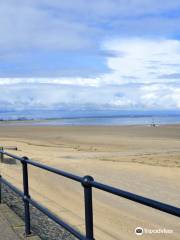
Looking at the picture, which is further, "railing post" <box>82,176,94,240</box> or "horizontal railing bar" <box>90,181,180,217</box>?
"railing post" <box>82,176,94,240</box>

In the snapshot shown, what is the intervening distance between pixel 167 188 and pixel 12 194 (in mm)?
4775

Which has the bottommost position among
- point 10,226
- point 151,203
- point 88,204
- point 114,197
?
point 114,197

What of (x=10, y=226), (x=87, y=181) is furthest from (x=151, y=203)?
(x=10, y=226)

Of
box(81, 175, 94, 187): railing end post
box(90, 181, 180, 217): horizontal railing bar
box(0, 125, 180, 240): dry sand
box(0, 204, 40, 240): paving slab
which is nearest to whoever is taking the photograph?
box(90, 181, 180, 217): horizontal railing bar

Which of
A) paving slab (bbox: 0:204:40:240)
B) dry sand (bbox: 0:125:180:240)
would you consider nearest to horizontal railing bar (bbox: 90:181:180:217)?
paving slab (bbox: 0:204:40:240)

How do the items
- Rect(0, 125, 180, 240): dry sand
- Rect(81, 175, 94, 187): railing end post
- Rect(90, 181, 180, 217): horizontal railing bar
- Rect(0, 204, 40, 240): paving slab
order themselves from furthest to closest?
Rect(0, 125, 180, 240): dry sand → Rect(0, 204, 40, 240): paving slab → Rect(81, 175, 94, 187): railing end post → Rect(90, 181, 180, 217): horizontal railing bar

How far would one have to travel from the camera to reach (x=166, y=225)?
8266 mm

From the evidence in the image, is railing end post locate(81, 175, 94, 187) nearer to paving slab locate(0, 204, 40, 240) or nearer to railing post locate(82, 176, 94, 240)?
railing post locate(82, 176, 94, 240)

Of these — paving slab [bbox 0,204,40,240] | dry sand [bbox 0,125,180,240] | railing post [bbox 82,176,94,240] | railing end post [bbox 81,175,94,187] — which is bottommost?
dry sand [bbox 0,125,180,240]

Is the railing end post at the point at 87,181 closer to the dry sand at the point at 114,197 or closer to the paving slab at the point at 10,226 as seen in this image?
the paving slab at the point at 10,226

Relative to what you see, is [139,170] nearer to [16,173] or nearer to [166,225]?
→ [16,173]

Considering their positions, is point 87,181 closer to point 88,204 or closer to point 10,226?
point 88,204

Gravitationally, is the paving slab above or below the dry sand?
above

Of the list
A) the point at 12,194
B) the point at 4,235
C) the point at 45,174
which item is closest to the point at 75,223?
the point at 12,194
